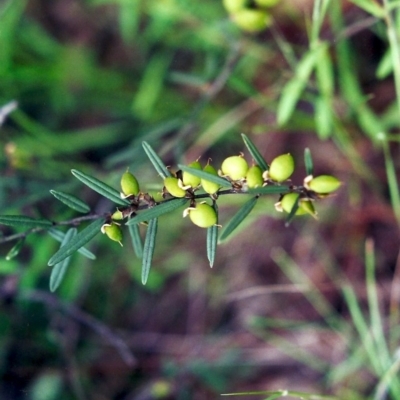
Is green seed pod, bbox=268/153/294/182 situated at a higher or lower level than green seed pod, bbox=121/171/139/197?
lower

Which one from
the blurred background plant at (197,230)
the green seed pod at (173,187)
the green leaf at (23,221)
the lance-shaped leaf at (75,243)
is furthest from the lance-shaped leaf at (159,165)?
the blurred background plant at (197,230)

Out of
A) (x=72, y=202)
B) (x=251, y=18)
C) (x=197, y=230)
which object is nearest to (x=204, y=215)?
(x=72, y=202)

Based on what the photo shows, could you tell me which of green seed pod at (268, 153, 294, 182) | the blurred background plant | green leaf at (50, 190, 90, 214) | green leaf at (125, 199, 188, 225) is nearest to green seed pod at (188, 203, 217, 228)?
green leaf at (125, 199, 188, 225)

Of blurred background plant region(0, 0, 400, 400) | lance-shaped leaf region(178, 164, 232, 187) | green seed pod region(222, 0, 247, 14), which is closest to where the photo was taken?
lance-shaped leaf region(178, 164, 232, 187)

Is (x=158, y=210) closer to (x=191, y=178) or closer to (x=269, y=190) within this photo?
(x=191, y=178)

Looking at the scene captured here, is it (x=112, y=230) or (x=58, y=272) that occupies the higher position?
(x=112, y=230)

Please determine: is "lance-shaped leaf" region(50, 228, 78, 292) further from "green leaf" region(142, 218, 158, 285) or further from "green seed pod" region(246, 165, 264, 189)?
"green seed pod" region(246, 165, 264, 189)

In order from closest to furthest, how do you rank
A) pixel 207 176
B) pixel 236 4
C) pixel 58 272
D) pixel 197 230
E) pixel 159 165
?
pixel 207 176 → pixel 159 165 → pixel 58 272 → pixel 236 4 → pixel 197 230
